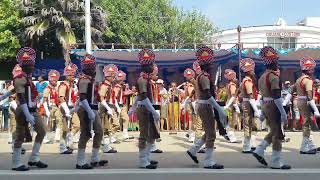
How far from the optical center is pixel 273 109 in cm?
1026

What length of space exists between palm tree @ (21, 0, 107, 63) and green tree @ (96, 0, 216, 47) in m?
7.06

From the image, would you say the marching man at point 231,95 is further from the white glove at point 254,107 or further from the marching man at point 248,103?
the white glove at point 254,107

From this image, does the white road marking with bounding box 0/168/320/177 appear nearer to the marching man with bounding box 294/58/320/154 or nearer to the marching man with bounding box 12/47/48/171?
the marching man with bounding box 12/47/48/171

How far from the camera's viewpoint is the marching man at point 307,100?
12117 millimetres

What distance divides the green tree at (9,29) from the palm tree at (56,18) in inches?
31.1

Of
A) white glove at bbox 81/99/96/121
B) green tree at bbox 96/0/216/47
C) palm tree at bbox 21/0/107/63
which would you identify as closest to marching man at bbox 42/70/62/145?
white glove at bbox 81/99/96/121

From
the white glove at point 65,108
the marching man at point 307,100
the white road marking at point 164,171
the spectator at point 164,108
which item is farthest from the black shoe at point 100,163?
the spectator at point 164,108

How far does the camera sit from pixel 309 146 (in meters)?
12.4

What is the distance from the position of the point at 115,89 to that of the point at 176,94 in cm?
537

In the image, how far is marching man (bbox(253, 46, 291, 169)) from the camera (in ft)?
33.2

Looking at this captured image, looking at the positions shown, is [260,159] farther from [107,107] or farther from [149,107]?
[107,107]

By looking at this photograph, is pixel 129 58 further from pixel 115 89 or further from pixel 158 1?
pixel 158 1

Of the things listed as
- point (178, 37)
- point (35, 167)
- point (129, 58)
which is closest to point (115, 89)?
point (35, 167)

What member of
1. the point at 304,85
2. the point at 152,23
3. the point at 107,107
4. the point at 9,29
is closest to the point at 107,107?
the point at 107,107
